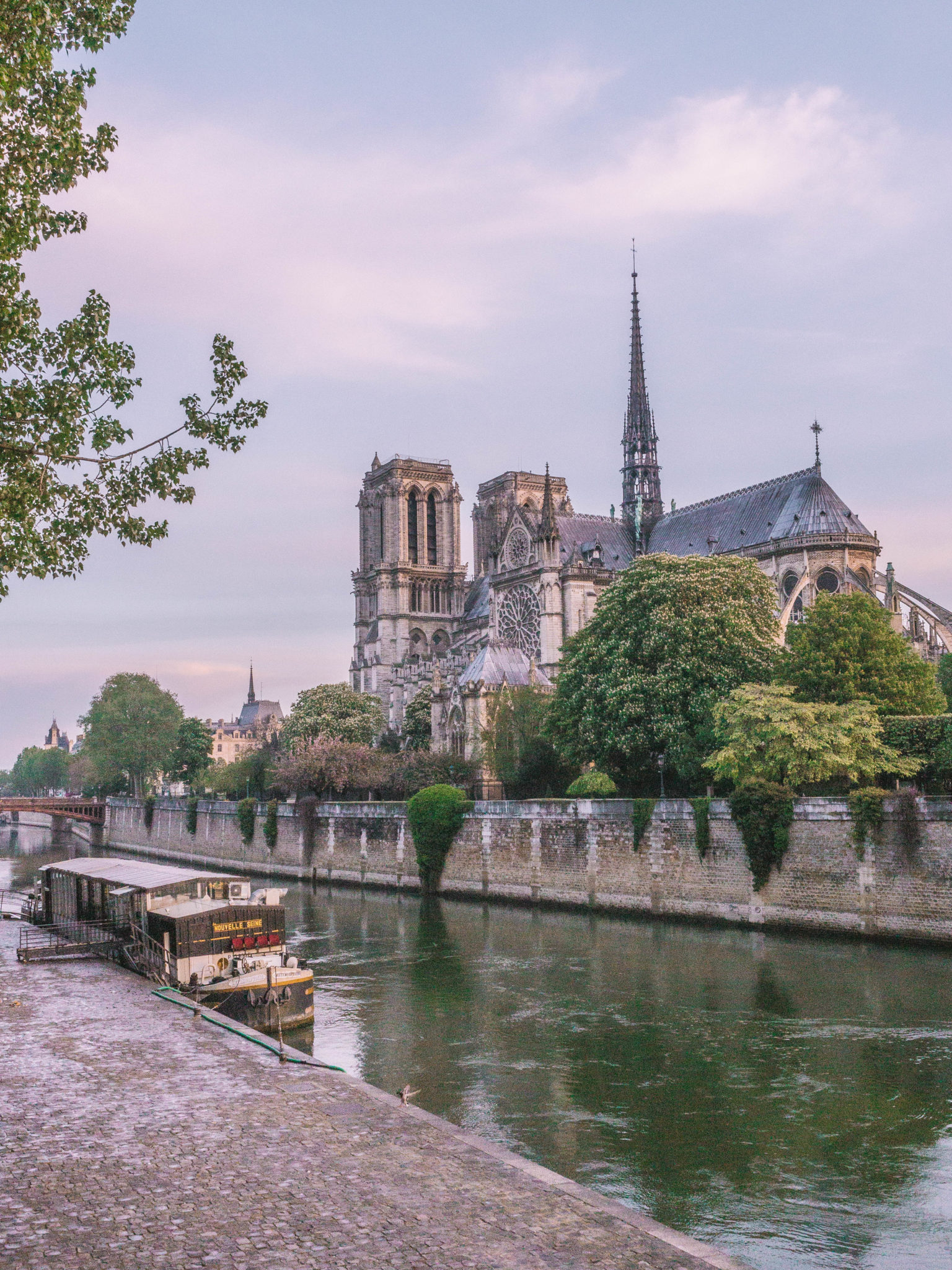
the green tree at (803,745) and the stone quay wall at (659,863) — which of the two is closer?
the stone quay wall at (659,863)

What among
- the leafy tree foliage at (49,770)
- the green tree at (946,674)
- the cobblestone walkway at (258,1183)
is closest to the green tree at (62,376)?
the cobblestone walkway at (258,1183)

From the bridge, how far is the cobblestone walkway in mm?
81505

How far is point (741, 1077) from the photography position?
63.8ft

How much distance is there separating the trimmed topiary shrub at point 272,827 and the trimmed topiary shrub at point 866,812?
132 feet

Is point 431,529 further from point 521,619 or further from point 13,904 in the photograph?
point 13,904

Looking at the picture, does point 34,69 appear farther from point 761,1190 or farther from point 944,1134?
point 944,1134

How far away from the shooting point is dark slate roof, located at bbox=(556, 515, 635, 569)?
88938 millimetres

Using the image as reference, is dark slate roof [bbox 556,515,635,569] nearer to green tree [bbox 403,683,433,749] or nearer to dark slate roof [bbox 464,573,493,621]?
green tree [bbox 403,683,433,749]

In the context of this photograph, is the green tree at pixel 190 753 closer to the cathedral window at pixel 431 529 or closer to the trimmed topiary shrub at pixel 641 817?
the cathedral window at pixel 431 529

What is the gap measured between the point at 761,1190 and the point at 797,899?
2089 cm

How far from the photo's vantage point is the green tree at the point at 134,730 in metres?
108

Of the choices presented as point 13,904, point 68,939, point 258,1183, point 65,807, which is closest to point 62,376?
point 258,1183

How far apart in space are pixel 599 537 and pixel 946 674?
38237 mm

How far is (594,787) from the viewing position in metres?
45.1
